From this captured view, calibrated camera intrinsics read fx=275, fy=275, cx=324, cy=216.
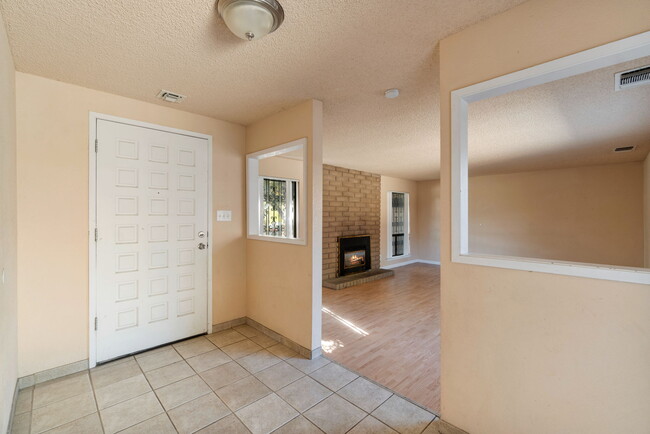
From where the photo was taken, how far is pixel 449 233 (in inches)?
63.6

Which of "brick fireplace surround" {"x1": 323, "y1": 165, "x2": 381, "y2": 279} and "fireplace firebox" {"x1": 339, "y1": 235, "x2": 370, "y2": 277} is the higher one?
"brick fireplace surround" {"x1": 323, "y1": 165, "x2": 381, "y2": 279}

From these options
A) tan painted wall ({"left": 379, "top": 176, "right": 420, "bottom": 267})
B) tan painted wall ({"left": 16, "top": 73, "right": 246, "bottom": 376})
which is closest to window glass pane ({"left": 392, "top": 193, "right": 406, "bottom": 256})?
tan painted wall ({"left": 379, "top": 176, "right": 420, "bottom": 267})

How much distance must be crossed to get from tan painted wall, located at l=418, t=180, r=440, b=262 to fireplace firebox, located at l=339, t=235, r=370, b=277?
2.58 m

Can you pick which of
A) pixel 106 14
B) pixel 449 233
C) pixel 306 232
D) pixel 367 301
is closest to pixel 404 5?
pixel 449 233

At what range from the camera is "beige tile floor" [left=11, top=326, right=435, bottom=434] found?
67.9 inches

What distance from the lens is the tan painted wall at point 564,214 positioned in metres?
5.15

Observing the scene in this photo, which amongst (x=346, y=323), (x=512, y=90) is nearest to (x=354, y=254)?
(x=346, y=323)

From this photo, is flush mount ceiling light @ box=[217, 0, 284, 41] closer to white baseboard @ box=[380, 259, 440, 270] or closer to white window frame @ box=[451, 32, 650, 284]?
white window frame @ box=[451, 32, 650, 284]

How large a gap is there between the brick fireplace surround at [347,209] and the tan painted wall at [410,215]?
295 millimetres

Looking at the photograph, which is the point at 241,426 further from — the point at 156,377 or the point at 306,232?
the point at 306,232

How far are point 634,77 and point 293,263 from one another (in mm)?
2982

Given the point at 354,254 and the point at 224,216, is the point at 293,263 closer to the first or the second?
the point at 224,216

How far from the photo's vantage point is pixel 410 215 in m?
8.08

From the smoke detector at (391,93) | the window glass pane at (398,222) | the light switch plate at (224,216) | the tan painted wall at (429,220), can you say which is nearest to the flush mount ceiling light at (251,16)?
the smoke detector at (391,93)
